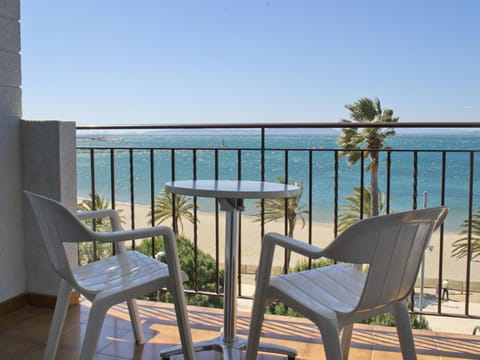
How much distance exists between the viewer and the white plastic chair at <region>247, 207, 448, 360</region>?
1.46m

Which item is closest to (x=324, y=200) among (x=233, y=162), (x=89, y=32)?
(x=233, y=162)

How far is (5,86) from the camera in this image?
281 centimetres

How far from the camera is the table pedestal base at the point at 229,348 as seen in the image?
2.22m

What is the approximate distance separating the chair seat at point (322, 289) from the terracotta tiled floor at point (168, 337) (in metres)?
0.59

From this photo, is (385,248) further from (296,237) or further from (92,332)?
(296,237)

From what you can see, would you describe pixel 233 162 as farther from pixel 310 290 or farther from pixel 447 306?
pixel 310 290

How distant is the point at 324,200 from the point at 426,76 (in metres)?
12.6

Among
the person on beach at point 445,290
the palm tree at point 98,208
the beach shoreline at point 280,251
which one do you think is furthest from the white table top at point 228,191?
the person on beach at point 445,290

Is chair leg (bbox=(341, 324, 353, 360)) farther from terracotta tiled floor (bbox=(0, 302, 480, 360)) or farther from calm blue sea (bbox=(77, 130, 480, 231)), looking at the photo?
calm blue sea (bbox=(77, 130, 480, 231))

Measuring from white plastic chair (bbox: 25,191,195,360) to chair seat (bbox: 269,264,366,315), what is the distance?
0.42 meters

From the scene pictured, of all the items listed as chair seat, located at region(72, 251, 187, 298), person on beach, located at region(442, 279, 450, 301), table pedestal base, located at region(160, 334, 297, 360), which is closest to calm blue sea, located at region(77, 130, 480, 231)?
person on beach, located at region(442, 279, 450, 301)

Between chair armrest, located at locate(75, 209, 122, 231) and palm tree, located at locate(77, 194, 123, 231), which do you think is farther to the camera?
palm tree, located at locate(77, 194, 123, 231)

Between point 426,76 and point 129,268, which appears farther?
point 426,76

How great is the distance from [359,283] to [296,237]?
17570mm
